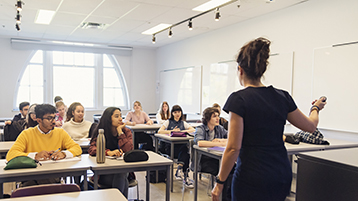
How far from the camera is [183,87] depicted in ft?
29.7

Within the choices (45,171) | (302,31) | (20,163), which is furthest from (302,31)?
(20,163)

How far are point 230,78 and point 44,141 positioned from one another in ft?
15.8

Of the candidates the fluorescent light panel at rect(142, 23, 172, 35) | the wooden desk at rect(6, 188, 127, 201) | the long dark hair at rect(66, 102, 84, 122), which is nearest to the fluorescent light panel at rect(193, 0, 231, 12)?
the fluorescent light panel at rect(142, 23, 172, 35)

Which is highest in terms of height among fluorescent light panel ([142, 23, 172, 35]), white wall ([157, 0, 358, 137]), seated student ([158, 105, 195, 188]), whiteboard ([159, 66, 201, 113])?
fluorescent light panel ([142, 23, 172, 35])

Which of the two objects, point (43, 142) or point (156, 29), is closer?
point (43, 142)

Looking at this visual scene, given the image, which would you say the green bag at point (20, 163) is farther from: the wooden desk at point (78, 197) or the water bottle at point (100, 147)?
the wooden desk at point (78, 197)

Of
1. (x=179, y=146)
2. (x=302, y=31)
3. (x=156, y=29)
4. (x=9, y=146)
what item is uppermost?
(x=156, y=29)

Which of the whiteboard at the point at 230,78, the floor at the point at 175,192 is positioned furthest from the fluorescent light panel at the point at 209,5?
the floor at the point at 175,192

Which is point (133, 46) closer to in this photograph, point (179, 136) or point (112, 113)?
point (179, 136)

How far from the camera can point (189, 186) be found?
4621 millimetres

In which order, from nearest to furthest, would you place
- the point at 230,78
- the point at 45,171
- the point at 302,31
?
1. the point at 45,171
2. the point at 302,31
3. the point at 230,78

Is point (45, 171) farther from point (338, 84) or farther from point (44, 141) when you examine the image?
point (338, 84)

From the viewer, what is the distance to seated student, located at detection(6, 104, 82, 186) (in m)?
2.74

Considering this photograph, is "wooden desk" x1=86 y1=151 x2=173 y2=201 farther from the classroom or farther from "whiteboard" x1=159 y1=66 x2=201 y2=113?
"whiteboard" x1=159 y1=66 x2=201 y2=113
